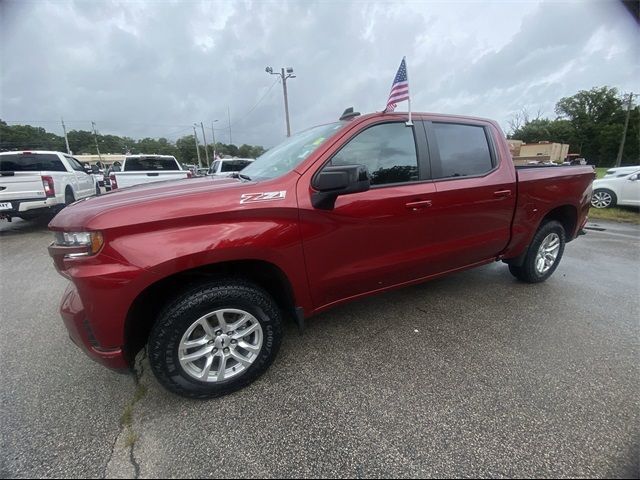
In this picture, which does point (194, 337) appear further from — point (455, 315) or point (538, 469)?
point (455, 315)

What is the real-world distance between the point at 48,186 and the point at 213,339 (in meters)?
7.05

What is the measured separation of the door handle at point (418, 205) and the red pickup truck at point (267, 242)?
11mm

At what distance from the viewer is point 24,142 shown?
56812mm

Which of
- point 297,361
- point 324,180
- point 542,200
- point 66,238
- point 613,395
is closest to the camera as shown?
point 66,238

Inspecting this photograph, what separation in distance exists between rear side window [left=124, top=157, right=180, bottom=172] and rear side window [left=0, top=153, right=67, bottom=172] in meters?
1.60

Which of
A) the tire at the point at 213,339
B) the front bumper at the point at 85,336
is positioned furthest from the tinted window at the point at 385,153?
the front bumper at the point at 85,336

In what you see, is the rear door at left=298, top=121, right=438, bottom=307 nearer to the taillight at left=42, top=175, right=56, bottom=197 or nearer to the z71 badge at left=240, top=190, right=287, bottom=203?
the z71 badge at left=240, top=190, right=287, bottom=203

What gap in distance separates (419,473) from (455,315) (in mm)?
1792

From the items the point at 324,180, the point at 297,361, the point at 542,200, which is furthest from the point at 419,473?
the point at 542,200

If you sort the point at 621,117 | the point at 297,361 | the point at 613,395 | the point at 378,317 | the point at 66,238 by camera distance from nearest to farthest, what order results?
the point at 66,238, the point at 613,395, the point at 297,361, the point at 378,317, the point at 621,117

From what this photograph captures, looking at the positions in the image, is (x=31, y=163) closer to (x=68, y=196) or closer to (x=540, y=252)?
(x=68, y=196)

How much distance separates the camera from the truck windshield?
7.90ft

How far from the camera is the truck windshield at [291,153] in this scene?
2.41m

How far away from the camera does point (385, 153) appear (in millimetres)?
2531
